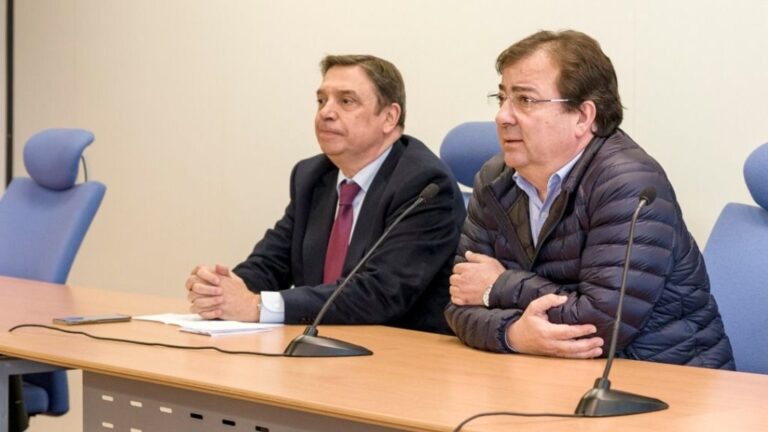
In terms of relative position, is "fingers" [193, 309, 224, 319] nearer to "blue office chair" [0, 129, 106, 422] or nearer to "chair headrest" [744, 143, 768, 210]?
"blue office chair" [0, 129, 106, 422]

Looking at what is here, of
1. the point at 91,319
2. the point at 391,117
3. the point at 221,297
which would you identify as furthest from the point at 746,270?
the point at 91,319

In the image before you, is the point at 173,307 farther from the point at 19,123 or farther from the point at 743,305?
the point at 19,123

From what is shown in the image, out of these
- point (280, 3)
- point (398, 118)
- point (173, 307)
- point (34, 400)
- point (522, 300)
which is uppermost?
point (280, 3)

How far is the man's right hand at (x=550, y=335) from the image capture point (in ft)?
7.90

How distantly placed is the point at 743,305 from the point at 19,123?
4118 millimetres

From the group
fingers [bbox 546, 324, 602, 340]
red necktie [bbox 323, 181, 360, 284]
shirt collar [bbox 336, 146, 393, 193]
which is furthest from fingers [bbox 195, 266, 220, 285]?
fingers [bbox 546, 324, 602, 340]

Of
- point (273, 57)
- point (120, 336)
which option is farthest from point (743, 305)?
point (273, 57)

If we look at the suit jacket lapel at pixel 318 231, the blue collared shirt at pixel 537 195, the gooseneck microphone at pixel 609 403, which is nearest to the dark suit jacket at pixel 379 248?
the suit jacket lapel at pixel 318 231

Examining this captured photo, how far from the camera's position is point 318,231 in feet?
11.1

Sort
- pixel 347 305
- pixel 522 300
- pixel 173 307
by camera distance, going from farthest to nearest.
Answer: pixel 173 307, pixel 347 305, pixel 522 300

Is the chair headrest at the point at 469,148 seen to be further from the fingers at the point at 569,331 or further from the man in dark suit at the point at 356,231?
the fingers at the point at 569,331

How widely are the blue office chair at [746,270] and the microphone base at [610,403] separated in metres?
0.88

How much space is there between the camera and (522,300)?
2561 mm

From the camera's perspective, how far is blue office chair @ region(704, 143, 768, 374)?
8.92 feet
